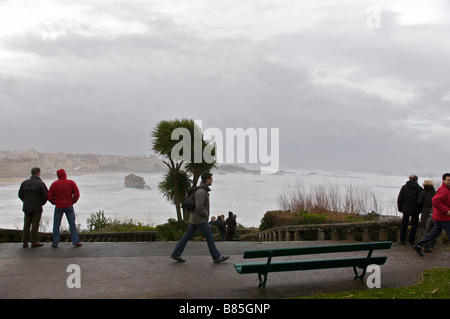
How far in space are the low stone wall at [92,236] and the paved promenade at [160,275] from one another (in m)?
3.99

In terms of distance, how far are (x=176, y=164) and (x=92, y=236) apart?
6664 mm

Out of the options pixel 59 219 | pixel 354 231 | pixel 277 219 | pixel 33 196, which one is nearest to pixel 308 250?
pixel 354 231

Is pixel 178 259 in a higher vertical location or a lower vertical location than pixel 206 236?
lower

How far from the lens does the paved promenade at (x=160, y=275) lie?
5.12m

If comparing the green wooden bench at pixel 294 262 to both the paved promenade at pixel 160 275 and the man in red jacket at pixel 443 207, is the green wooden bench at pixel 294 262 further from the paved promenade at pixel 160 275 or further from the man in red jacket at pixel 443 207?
the man in red jacket at pixel 443 207

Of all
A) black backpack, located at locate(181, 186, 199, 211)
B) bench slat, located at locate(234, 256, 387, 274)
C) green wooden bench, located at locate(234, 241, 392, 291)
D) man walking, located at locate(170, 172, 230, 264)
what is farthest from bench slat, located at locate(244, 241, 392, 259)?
black backpack, located at locate(181, 186, 199, 211)

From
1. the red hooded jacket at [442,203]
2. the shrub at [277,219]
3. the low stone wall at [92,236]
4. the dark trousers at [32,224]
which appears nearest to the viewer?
the red hooded jacket at [442,203]

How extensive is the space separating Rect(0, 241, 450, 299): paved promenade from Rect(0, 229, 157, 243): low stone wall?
399cm

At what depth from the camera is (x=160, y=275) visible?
232 inches

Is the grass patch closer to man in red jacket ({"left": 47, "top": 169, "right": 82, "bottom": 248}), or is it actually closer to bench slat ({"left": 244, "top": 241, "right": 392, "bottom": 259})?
bench slat ({"left": 244, "top": 241, "right": 392, "bottom": 259})

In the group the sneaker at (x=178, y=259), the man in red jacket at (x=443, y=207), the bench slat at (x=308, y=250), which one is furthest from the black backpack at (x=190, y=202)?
the man in red jacket at (x=443, y=207)

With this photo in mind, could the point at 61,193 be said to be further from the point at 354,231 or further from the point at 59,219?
the point at 354,231

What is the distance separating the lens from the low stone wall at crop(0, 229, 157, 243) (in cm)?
1148
